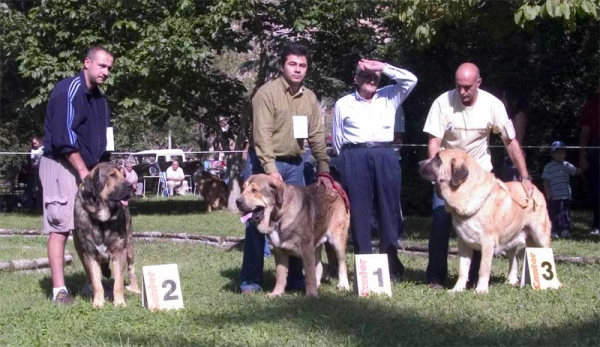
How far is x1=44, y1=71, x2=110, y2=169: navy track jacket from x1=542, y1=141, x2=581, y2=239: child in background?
26.4 ft

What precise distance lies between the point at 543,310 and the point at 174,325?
2639 mm

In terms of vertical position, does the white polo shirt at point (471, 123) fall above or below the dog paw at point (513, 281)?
above

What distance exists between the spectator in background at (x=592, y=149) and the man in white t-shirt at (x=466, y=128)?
550cm

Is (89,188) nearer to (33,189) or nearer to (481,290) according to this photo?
(481,290)

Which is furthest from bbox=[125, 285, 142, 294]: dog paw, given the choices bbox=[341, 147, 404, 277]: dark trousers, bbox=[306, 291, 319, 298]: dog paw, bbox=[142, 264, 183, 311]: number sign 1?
bbox=[341, 147, 404, 277]: dark trousers

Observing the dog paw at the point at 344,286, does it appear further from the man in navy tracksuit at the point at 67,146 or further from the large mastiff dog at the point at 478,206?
the man in navy tracksuit at the point at 67,146

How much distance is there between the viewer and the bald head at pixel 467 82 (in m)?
7.21

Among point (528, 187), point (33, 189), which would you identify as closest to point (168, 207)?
point (33, 189)

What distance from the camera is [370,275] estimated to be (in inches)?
275

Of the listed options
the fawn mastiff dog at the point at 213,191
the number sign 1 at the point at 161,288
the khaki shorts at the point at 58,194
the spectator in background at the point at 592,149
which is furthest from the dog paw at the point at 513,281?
the fawn mastiff dog at the point at 213,191

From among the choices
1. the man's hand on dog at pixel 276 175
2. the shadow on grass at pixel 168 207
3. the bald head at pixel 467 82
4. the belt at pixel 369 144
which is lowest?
the shadow on grass at pixel 168 207

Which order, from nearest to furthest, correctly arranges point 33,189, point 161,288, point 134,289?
point 161,288 < point 134,289 < point 33,189

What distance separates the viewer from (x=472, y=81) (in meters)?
7.23

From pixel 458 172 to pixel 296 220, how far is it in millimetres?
1340
